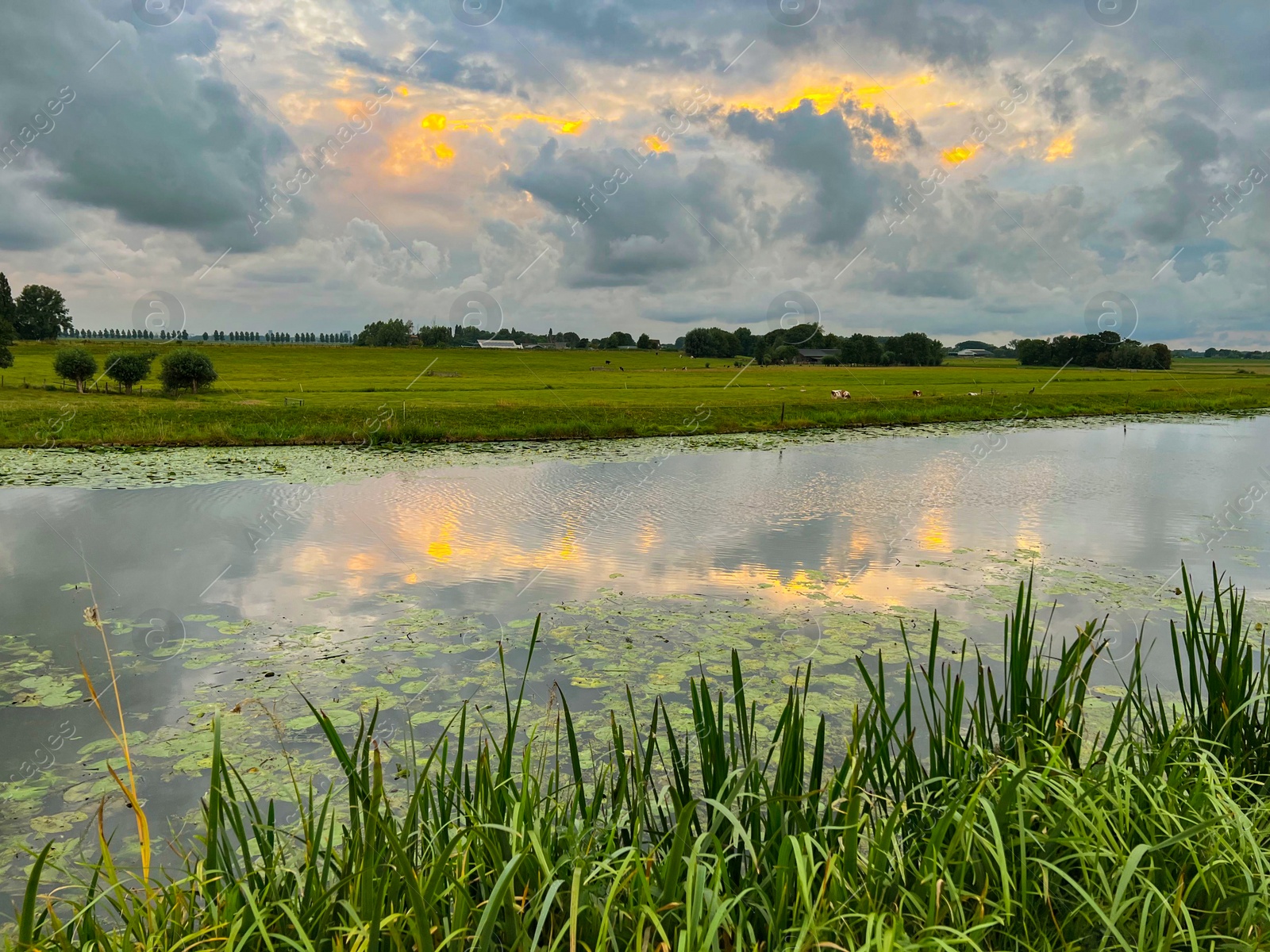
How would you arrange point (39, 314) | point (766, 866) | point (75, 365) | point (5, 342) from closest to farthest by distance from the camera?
point (766, 866), point (75, 365), point (5, 342), point (39, 314)

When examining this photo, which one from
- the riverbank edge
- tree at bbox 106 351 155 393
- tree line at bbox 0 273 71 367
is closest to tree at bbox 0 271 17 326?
tree line at bbox 0 273 71 367

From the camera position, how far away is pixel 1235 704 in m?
4.15

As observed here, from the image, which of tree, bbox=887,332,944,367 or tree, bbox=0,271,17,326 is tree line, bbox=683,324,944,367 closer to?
tree, bbox=887,332,944,367

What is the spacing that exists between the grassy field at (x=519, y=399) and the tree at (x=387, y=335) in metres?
6.73

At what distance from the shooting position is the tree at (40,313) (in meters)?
88.9

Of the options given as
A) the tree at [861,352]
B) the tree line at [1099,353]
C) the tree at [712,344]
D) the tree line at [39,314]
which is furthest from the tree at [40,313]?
the tree line at [1099,353]

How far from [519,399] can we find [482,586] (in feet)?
124

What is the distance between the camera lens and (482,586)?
10266 mm

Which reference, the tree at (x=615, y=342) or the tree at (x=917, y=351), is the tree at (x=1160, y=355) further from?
the tree at (x=615, y=342)

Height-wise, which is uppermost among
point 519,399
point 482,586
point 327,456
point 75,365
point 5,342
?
point 5,342

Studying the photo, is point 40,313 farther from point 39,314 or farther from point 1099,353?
point 1099,353

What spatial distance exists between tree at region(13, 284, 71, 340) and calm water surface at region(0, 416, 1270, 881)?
303 feet

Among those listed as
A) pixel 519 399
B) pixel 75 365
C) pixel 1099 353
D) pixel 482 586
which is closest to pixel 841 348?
pixel 1099 353

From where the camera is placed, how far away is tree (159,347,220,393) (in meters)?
48.2
